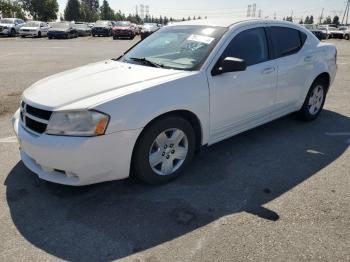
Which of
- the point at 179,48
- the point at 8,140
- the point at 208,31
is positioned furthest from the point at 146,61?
the point at 8,140

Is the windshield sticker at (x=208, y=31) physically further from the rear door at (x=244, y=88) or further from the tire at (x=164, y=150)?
the tire at (x=164, y=150)

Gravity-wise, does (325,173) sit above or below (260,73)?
below

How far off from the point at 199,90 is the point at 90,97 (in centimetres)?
114

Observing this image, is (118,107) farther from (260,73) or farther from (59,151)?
(260,73)

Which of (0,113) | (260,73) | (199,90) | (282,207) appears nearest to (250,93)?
(260,73)

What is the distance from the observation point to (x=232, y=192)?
367 centimetres

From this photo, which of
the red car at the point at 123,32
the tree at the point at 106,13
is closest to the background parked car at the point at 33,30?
the red car at the point at 123,32

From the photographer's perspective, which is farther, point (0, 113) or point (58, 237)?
point (0, 113)

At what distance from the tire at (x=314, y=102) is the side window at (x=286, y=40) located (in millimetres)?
768

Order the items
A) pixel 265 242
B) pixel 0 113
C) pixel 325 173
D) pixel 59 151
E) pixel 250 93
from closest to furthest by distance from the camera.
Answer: pixel 265 242 → pixel 59 151 → pixel 325 173 → pixel 250 93 → pixel 0 113

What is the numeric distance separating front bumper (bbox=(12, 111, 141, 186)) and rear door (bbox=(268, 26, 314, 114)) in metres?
2.46

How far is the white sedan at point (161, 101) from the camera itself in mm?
3195

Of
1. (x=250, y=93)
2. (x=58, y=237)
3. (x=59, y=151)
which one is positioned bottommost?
(x=58, y=237)

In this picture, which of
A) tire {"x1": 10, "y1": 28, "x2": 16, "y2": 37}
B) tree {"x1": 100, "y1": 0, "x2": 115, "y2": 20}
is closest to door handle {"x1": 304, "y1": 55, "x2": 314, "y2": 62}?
tire {"x1": 10, "y1": 28, "x2": 16, "y2": 37}
